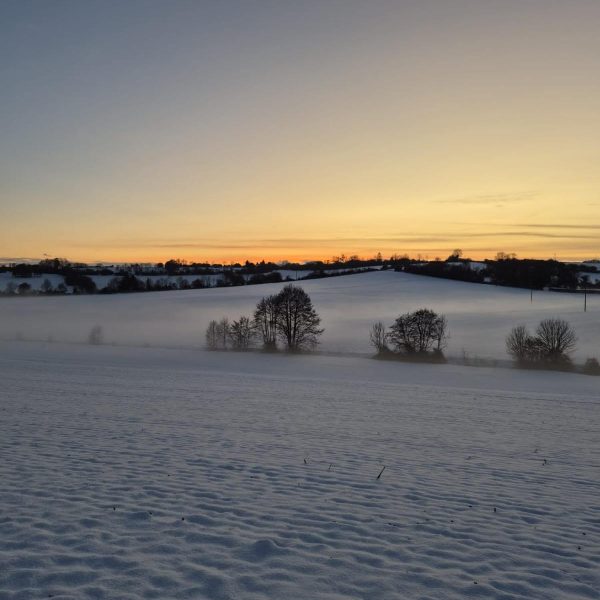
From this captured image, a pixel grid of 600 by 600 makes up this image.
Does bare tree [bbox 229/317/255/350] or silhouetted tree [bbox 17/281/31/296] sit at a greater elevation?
silhouetted tree [bbox 17/281/31/296]

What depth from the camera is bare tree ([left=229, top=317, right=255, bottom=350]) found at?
70.1 metres

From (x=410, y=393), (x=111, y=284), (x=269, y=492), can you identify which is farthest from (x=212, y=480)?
(x=111, y=284)

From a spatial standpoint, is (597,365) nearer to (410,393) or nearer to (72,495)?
(410,393)

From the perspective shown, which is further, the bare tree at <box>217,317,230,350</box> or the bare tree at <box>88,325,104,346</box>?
the bare tree at <box>217,317,230,350</box>

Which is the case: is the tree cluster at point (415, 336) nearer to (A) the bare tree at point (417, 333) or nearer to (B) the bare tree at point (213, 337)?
(A) the bare tree at point (417, 333)

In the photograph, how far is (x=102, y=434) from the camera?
14.6 meters

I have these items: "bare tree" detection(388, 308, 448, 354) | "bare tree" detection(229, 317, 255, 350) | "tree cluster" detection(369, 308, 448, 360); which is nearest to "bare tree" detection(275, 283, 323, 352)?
"bare tree" detection(229, 317, 255, 350)

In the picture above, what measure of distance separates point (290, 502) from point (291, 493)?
0.53 meters

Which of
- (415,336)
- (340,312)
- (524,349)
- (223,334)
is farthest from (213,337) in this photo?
(524,349)

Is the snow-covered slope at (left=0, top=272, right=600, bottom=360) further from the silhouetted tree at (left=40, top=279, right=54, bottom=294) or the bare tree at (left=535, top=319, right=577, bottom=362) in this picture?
the silhouetted tree at (left=40, top=279, right=54, bottom=294)

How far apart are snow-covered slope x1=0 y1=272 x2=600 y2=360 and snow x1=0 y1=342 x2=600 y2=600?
47.5 meters

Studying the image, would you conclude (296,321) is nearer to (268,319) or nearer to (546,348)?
(268,319)

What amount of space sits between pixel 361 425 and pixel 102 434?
8716mm

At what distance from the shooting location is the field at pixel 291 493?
254 inches
